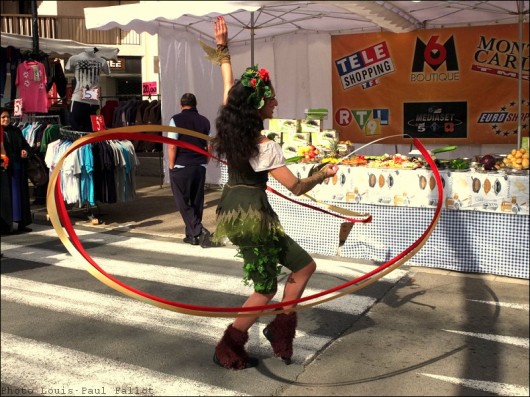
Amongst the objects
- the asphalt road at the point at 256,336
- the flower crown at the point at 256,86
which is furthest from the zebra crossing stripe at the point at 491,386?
the flower crown at the point at 256,86

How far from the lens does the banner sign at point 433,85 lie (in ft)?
35.1

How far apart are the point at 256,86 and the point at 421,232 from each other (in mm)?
3801

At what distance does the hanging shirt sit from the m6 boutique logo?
17.2 ft

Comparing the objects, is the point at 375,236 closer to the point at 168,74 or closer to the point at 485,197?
the point at 485,197

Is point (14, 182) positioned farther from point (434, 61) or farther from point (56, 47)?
point (434, 61)

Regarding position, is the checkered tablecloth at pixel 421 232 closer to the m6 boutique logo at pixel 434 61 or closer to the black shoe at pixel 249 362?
the black shoe at pixel 249 362

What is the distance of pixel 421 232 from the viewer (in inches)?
294

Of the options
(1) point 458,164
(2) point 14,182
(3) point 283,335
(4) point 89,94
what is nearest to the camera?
(3) point 283,335

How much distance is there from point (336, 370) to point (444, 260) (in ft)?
10.4

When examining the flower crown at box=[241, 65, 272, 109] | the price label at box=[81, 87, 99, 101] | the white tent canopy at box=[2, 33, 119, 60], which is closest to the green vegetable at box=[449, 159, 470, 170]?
the flower crown at box=[241, 65, 272, 109]

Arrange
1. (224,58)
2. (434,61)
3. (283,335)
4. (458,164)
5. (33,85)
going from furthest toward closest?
(33,85) < (434,61) < (458,164) < (224,58) < (283,335)

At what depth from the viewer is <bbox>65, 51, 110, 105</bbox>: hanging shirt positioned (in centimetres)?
1033

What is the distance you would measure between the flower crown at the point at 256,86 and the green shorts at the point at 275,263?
90 centimetres

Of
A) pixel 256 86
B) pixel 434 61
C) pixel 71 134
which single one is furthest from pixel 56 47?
pixel 256 86
